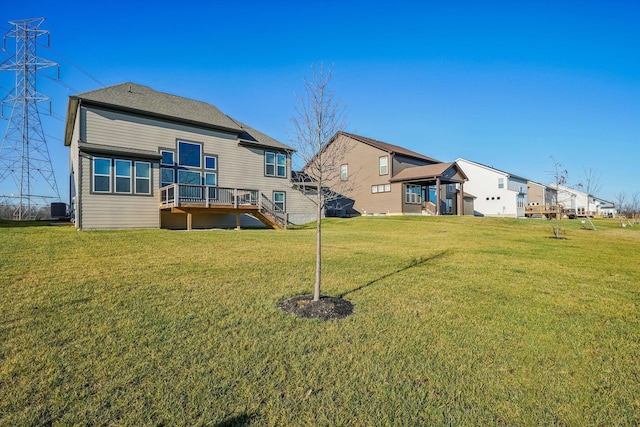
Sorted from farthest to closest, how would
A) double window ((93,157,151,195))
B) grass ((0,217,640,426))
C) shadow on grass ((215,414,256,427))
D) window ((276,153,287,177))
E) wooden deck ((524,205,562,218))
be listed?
1. wooden deck ((524,205,562,218))
2. window ((276,153,287,177))
3. double window ((93,157,151,195))
4. grass ((0,217,640,426))
5. shadow on grass ((215,414,256,427))

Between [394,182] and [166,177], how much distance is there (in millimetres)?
19432

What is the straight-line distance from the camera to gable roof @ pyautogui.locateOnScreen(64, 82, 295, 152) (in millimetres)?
15500

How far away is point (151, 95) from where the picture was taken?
18.9 m

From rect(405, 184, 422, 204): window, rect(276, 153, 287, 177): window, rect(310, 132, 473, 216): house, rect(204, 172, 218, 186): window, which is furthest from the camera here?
rect(405, 184, 422, 204): window

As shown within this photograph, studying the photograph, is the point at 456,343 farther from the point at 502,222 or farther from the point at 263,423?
the point at 502,222

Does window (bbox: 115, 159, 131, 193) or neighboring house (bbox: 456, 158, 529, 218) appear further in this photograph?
neighboring house (bbox: 456, 158, 529, 218)

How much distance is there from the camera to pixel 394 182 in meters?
29.0

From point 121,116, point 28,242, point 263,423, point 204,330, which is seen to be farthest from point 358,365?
point 121,116

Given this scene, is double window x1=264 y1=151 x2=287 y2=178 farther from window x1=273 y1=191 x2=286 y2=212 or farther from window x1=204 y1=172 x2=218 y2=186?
window x1=204 y1=172 x2=218 y2=186

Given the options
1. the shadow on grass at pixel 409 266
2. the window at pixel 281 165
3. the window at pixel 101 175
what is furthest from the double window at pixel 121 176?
the shadow on grass at pixel 409 266

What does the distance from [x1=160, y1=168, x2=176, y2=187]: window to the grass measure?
10.2 metres

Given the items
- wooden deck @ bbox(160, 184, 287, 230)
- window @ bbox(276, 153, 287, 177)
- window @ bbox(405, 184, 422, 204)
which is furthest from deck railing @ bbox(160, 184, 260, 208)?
window @ bbox(405, 184, 422, 204)

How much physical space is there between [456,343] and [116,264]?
734 cm

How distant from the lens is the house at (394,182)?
28.3 metres
